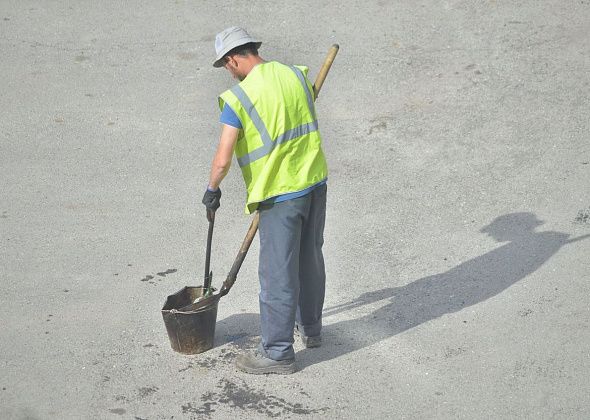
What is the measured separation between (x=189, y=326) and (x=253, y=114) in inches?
54.3

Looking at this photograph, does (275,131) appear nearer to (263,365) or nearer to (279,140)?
(279,140)

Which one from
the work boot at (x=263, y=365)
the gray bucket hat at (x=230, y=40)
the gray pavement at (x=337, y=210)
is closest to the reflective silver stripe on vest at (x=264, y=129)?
the gray bucket hat at (x=230, y=40)

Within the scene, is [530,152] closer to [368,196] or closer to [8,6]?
[368,196]

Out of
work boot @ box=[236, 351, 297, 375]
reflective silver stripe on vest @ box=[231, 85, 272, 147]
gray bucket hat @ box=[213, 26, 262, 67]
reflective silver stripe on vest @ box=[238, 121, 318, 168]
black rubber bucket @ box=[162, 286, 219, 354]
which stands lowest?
work boot @ box=[236, 351, 297, 375]

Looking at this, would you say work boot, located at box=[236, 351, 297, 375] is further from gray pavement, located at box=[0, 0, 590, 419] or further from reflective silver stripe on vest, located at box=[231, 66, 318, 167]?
reflective silver stripe on vest, located at box=[231, 66, 318, 167]

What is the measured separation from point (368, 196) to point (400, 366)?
2233 mm

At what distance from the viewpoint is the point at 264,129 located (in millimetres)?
5230

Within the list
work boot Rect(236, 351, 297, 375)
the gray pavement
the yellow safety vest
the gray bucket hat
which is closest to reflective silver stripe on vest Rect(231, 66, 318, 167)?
the yellow safety vest

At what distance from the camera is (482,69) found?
929 cm

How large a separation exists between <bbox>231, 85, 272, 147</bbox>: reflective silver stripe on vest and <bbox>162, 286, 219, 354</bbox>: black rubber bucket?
43.4 inches

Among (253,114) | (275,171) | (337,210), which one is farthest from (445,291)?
(253,114)

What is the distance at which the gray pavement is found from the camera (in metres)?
5.54

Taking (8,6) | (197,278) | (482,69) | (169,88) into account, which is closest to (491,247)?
(197,278)

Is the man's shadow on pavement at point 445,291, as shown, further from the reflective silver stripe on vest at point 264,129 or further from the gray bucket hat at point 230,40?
the gray bucket hat at point 230,40
